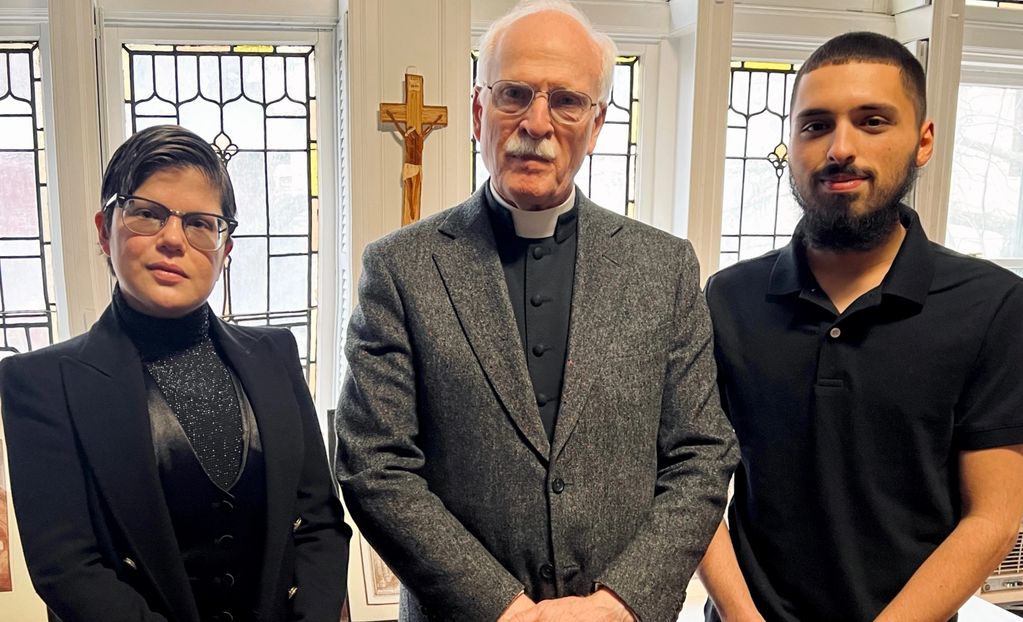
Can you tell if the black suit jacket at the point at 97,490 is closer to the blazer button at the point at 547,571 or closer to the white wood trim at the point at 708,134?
the blazer button at the point at 547,571

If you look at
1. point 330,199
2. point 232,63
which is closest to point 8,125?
point 232,63

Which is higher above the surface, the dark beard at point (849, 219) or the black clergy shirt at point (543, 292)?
the dark beard at point (849, 219)

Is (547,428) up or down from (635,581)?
up

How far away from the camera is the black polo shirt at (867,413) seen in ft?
4.69

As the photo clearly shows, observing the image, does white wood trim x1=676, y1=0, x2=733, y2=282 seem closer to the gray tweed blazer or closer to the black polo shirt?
the black polo shirt

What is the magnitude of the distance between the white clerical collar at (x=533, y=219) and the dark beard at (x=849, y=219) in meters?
0.45

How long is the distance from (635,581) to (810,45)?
2709mm

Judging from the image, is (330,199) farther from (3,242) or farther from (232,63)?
(3,242)

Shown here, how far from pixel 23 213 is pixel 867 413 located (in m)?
2.69

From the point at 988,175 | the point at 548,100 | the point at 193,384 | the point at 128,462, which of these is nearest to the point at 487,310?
the point at 548,100

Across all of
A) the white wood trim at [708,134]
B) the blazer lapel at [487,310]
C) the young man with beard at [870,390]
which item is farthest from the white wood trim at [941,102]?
the blazer lapel at [487,310]

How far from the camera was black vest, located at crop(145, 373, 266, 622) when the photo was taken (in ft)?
4.02

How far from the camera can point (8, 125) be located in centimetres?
283

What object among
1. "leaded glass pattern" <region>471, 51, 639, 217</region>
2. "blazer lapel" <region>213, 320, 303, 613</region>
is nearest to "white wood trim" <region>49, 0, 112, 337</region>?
"leaded glass pattern" <region>471, 51, 639, 217</region>
